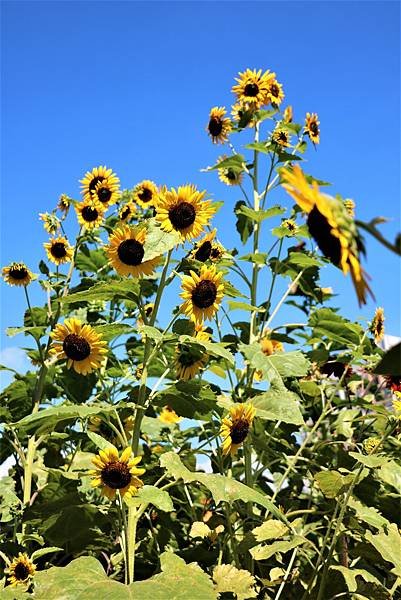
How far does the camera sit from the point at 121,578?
Result: 2.37m

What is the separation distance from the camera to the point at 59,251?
3.09m

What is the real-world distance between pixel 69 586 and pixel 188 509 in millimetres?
1150

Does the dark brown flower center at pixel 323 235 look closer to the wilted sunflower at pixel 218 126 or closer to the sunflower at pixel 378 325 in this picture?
the sunflower at pixel 378 325

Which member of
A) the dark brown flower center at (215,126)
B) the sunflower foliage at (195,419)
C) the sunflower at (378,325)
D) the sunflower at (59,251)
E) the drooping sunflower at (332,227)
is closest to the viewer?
the drooping sunflower at (332,227)

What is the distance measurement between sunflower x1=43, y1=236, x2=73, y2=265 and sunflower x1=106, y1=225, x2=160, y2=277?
101cm

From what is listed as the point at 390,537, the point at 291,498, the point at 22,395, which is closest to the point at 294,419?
the point at 390,537

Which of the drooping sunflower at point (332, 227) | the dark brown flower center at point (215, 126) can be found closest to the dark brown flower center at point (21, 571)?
the drooping sunflower at point (332, 227)

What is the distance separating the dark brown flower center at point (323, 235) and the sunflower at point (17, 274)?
2.28m

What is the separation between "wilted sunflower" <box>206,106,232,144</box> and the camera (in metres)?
3.21

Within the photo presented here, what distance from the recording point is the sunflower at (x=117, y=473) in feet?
6.00

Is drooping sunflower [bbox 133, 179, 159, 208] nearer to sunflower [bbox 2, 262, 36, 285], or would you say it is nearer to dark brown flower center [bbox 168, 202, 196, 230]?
sunflower [bbox 2, 262, 36, 285]

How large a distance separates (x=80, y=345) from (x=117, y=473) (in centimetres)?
50

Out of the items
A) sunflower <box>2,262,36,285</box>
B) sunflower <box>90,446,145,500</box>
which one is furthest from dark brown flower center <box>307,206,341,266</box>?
sunflower <box>2,262,36,285</box>

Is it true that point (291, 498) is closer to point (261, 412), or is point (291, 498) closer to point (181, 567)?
point (261, 412)
